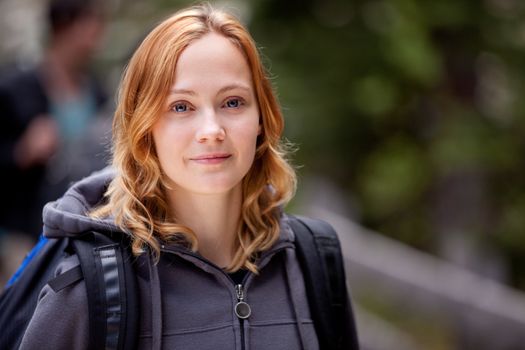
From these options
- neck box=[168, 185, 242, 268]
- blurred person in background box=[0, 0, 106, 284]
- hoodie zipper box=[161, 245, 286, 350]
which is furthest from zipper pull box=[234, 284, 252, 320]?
blurred person in background box=[0, 0, 106, 284]

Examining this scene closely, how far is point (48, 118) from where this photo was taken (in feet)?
16.5

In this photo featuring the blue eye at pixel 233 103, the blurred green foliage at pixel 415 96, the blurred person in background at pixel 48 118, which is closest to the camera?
the blue eye at pixel 233 103

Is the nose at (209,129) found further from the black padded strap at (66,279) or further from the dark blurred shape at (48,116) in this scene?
the dark blurred shape at (48,116)

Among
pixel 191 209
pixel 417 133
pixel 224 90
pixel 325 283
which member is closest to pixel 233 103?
pixel 224 90

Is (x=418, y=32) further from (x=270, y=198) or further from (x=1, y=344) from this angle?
(x=1, y=344)

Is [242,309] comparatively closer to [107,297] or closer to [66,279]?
[107,297]

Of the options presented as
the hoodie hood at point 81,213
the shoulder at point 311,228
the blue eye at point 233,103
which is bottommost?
the shoulder at point 311,228

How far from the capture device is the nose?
2451 mm

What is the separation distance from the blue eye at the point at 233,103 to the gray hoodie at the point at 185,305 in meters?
0.45

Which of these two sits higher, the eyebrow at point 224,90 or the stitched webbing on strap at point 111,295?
the eyebrow at point 224,90

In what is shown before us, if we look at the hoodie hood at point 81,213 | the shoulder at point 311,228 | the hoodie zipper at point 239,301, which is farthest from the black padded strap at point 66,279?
the shoulder at point 311,228

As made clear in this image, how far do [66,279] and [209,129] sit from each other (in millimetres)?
575

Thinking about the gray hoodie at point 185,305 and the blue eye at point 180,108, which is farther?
→ the blue eye at point 180,108

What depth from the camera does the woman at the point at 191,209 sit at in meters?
2.44
